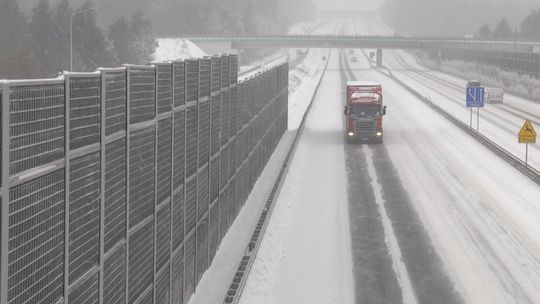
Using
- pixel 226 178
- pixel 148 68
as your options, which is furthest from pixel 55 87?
pixel 226 178

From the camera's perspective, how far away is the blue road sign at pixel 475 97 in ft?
150

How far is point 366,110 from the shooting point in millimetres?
38531

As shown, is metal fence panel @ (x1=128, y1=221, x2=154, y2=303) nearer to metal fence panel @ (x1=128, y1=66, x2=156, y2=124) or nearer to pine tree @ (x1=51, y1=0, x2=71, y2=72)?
metal fence panel @ (x1=128, y1=66, x2=156, y2=124)

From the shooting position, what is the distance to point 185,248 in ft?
46.5

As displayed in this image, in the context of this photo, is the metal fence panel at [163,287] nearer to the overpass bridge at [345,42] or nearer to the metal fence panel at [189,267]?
the metal fence panel at [189,267]

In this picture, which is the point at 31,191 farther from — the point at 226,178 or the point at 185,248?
the point at 226,178

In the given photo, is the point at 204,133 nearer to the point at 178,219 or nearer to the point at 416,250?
the point at 178,219

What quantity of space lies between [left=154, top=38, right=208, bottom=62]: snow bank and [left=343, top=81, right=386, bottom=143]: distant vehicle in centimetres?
7814

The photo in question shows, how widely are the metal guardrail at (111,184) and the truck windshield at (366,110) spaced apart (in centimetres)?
2094

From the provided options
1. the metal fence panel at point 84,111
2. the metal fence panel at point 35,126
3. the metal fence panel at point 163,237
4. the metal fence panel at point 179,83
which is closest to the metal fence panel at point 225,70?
the metal fence panel at point 179,83

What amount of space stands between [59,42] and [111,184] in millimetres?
85016

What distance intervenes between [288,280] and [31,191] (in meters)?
10.1

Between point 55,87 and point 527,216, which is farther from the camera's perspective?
point 527,216

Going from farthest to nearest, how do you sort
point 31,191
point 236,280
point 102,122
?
point 236,280
point 102,122
point 31,191
